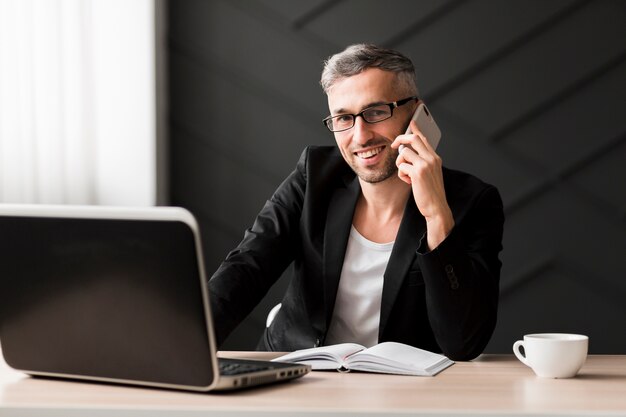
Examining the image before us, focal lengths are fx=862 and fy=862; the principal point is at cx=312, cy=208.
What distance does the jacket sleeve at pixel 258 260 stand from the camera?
6.07 feet

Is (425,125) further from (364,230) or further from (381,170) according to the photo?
(364,230)

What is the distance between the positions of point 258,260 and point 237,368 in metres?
0.79

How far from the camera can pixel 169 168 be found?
3027mm

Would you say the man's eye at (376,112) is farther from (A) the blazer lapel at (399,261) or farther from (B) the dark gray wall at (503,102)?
(B) the dark gray wall at (503,102)

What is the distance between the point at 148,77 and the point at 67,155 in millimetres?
366

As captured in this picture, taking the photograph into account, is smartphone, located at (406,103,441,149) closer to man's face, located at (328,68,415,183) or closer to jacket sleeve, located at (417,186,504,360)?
man's face, located at (328,68,415,183)

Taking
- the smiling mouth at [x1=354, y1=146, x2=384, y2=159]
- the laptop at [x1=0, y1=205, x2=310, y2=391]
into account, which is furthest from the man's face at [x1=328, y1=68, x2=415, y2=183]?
the laptop at [x1=0, y1=205, x2=310, y2=391]

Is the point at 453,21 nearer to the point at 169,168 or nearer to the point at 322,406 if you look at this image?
the point at 169,168

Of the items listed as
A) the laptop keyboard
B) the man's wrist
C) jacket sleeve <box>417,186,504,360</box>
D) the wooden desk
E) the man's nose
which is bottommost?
the wooden desk

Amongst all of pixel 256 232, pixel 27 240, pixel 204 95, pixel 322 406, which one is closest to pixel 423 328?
pixel 256 232

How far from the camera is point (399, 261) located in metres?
1.92

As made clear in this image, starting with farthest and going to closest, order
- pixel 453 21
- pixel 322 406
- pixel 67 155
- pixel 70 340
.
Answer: pixel 453 21 → pixel 67 155 → pixel 70 340 → pixel 322 406

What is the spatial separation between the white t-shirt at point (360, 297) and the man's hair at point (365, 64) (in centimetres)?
40

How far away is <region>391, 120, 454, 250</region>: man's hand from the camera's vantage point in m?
1.78
